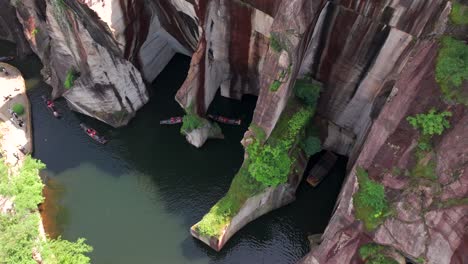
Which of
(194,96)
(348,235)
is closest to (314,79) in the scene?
(194,96)

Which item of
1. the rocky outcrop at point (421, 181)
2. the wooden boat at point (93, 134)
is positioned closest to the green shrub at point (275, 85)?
the rocky outcrop at point (421, 181)

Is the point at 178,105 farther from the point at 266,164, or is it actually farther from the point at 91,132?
the point at 266,164

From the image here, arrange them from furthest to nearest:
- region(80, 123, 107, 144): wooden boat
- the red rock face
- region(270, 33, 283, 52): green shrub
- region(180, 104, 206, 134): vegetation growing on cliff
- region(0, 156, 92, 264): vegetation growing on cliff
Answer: region(80, 123, 107, 144): wooden boat → region(180, 104, 206, 134): vegetation growing on cliff → the red rock face → region(0, 156, 92, 264): vegetation growing on cliff → region(270, 33, 283, 52): green shrub

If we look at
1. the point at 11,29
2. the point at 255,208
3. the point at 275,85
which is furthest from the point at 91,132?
the point at 275,85

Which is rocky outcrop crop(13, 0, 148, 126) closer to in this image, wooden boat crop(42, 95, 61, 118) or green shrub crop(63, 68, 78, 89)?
green shrub crop(63, 68, 78, 89)

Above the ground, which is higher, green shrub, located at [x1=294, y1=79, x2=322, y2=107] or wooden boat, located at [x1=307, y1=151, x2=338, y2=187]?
green shrub, located at [x1=294, y1=79, x2=322, y2=107]

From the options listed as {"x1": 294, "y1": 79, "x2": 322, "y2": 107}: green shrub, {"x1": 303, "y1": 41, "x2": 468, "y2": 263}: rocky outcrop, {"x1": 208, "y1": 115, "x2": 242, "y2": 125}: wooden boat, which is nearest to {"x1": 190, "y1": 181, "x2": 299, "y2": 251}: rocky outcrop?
{"x1": 294, "y1": 79, "x2": 322, "y2": 107}: green shrub
